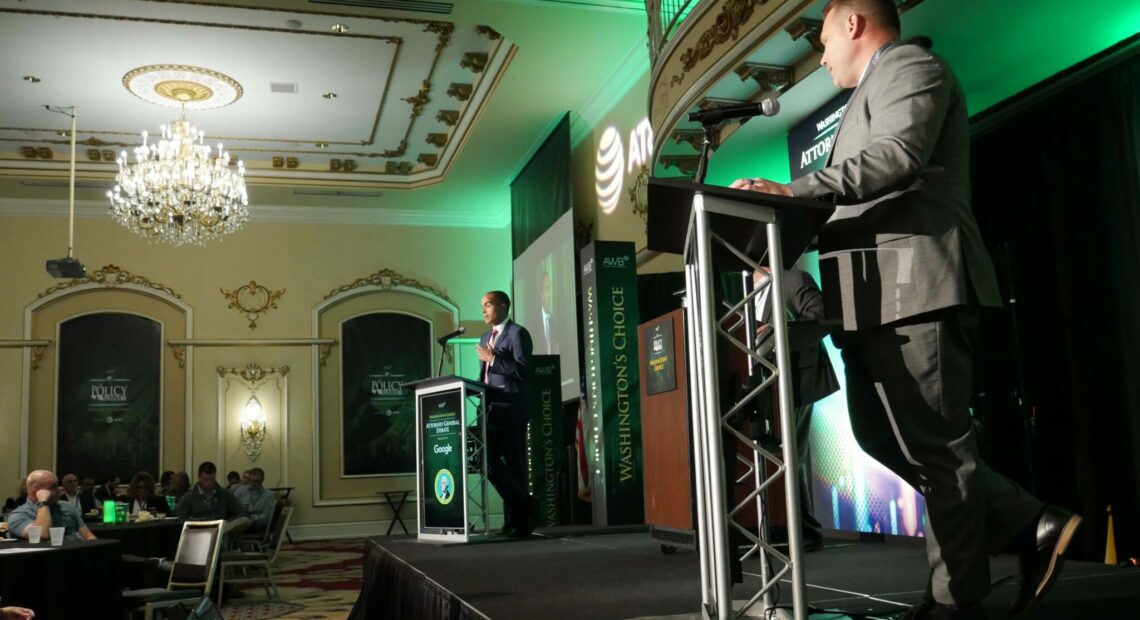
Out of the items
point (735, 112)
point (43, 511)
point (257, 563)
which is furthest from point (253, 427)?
point (735, 112)

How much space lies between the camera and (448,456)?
549 cm

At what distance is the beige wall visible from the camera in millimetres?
12320

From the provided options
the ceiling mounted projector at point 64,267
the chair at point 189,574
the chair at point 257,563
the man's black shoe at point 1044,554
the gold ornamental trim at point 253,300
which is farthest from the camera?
the gold ornamental trim at point 253,300

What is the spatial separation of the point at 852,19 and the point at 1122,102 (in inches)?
110

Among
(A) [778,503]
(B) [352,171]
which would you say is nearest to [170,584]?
(A) [778,503]

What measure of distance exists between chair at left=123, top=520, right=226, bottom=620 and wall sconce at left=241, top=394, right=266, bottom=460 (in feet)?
22.5

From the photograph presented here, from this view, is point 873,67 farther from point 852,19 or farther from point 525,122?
point 525,122

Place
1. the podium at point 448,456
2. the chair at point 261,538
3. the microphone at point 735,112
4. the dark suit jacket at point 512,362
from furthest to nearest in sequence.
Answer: the chair at point 261,538 < the dark suit jacket at point 512,362 < the podium at point 448,456 < the microphone at point 735,112

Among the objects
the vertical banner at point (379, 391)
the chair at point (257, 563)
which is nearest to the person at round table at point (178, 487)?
the chair at point (257, 563)

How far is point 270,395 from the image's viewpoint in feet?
42.5

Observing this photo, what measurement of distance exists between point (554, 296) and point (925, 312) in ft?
27.9

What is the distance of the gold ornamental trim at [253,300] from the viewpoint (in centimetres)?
→ 1305

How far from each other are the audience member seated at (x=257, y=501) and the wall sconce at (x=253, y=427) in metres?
1.72

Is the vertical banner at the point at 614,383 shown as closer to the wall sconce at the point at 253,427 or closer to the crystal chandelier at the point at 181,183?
the crystal chandelier at the point at 181,183
